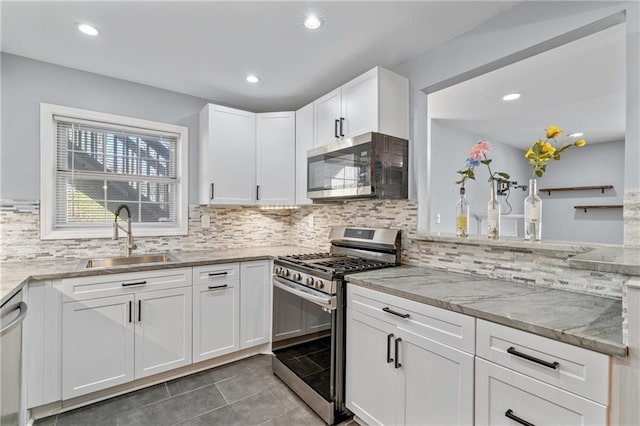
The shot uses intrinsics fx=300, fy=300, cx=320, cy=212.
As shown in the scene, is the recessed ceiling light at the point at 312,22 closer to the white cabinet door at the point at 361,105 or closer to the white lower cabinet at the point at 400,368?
the white cabinet door at the point at 361,105

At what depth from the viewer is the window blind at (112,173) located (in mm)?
2488

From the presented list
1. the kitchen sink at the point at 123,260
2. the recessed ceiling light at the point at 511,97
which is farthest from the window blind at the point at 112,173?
the recessed ceiling light at the point at 511,97

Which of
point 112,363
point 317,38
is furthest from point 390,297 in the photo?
point 112,363

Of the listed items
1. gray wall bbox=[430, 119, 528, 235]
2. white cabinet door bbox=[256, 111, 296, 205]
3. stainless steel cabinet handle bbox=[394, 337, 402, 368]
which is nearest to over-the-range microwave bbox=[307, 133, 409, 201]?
white cabinet door bbox=[256, 111, 296, 205]

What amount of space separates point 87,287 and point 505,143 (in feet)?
19.2

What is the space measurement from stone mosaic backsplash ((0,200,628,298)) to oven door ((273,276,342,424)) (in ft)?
2.69

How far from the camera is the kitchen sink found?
2387 millimetres

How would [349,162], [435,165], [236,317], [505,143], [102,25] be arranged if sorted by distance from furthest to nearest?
[505,143] → [435,165] → [236,317] → [349,162] → [102,25]

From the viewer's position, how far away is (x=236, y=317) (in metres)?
2.56

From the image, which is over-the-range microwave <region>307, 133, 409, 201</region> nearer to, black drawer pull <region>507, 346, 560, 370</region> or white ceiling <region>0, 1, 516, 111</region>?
white ceiling <region>0, 1, 516, 111</region>

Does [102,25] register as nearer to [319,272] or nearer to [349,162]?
[349,162]

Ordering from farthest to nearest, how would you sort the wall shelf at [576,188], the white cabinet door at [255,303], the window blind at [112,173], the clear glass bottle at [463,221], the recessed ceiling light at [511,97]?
1. the wall shelf at [576,188]
2. the recessed ceiling light at [511,97]
3. the white cabinet door at [255,303]
4. the window blind at [112,173]
5. the clear glass bottle at [463,221]

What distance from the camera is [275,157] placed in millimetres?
3010

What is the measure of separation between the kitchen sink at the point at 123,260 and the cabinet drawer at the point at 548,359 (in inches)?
87.7
